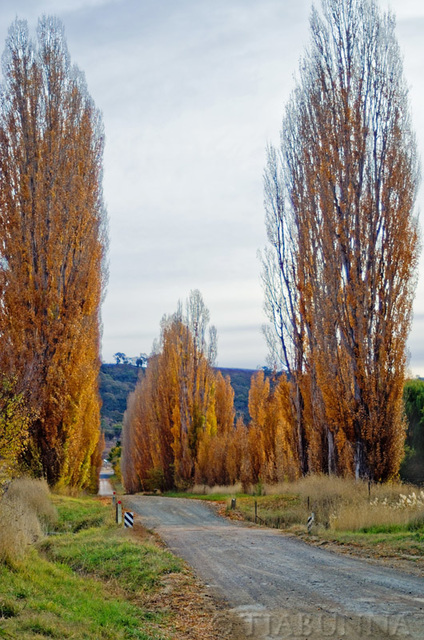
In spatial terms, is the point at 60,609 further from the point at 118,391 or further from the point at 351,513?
the point at 118,391

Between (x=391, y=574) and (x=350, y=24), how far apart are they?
17.9 m

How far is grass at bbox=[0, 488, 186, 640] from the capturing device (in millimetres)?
5754

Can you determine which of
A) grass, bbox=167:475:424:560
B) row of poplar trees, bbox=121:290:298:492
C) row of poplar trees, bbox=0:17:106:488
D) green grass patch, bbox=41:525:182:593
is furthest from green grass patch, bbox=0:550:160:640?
row of poplar trees, bbox=121:290:298:492

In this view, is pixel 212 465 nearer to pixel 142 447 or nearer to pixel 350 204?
pixel 142 447

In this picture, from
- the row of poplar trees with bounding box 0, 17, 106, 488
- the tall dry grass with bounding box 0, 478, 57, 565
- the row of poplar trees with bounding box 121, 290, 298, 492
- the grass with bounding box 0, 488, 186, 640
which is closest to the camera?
the grass with bounding box 0, 488, 186, 640

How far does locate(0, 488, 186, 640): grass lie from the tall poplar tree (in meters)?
7.84

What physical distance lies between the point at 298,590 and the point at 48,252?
15.4 metres

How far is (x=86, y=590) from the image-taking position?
7.87 meters

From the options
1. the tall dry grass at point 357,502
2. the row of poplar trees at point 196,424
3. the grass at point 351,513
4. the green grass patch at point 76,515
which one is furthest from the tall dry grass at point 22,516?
the row of poplar trees at point 196,424

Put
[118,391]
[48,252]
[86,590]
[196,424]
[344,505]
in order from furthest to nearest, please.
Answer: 1. [118,391]
2. [196,424]
3. [48,252]
4. [344,505]
5. [86,590]

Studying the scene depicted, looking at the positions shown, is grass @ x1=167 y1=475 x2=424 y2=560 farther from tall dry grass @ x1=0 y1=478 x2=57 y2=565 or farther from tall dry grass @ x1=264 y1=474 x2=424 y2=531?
tall dry grass @ x1=0 y1=478 x2=57 y2=565

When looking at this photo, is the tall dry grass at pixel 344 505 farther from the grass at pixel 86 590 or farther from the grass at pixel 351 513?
the grass at pixel 86 590

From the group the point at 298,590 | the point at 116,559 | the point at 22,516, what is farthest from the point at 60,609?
the point at 22,516

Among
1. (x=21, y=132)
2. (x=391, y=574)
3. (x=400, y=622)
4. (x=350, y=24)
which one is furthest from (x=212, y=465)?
(x=400, y=622)
